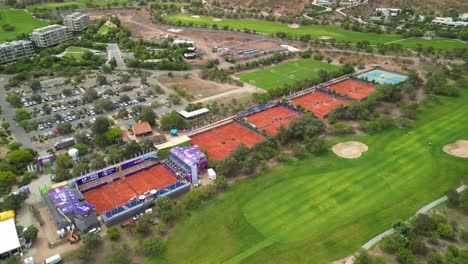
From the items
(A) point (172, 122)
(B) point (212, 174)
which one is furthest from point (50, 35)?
(B) point (212, 174)

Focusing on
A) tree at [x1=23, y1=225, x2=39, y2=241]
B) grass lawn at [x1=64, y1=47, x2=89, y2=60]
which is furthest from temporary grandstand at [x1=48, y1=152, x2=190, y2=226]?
grass lawn at [x1=64, y1=47, x2=89, y2=60]

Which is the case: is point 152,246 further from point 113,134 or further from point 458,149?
point 458,149

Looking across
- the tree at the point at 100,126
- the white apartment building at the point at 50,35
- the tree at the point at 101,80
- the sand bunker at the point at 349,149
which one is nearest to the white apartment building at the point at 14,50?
the white apartment building at the point at 50,35

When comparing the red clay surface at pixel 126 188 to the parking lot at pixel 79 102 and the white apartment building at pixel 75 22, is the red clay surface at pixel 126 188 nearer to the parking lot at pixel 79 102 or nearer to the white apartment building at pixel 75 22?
the parking lot at pixel 79 102

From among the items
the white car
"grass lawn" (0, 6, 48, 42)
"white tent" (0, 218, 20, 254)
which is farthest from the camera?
"grass lawn" (0, 6, 48, 42)

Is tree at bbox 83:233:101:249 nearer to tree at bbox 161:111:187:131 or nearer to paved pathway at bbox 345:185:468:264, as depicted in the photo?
paved pathway at bbox 345:185:468:264

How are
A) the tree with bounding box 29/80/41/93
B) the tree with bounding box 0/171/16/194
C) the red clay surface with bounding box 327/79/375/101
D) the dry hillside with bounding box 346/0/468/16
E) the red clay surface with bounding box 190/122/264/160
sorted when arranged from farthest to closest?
the dry hillside with bounding box 346/0/468/16 < the tree with bounding box 29/80/41/93 < the red clay surface with bounding box 327/79/375/101 < the red clay surface with bounding box 190/122/264/160 < the tree with bounding box 0/171/16/194

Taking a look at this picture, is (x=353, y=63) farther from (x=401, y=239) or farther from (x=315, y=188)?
(x=401, y=239)
